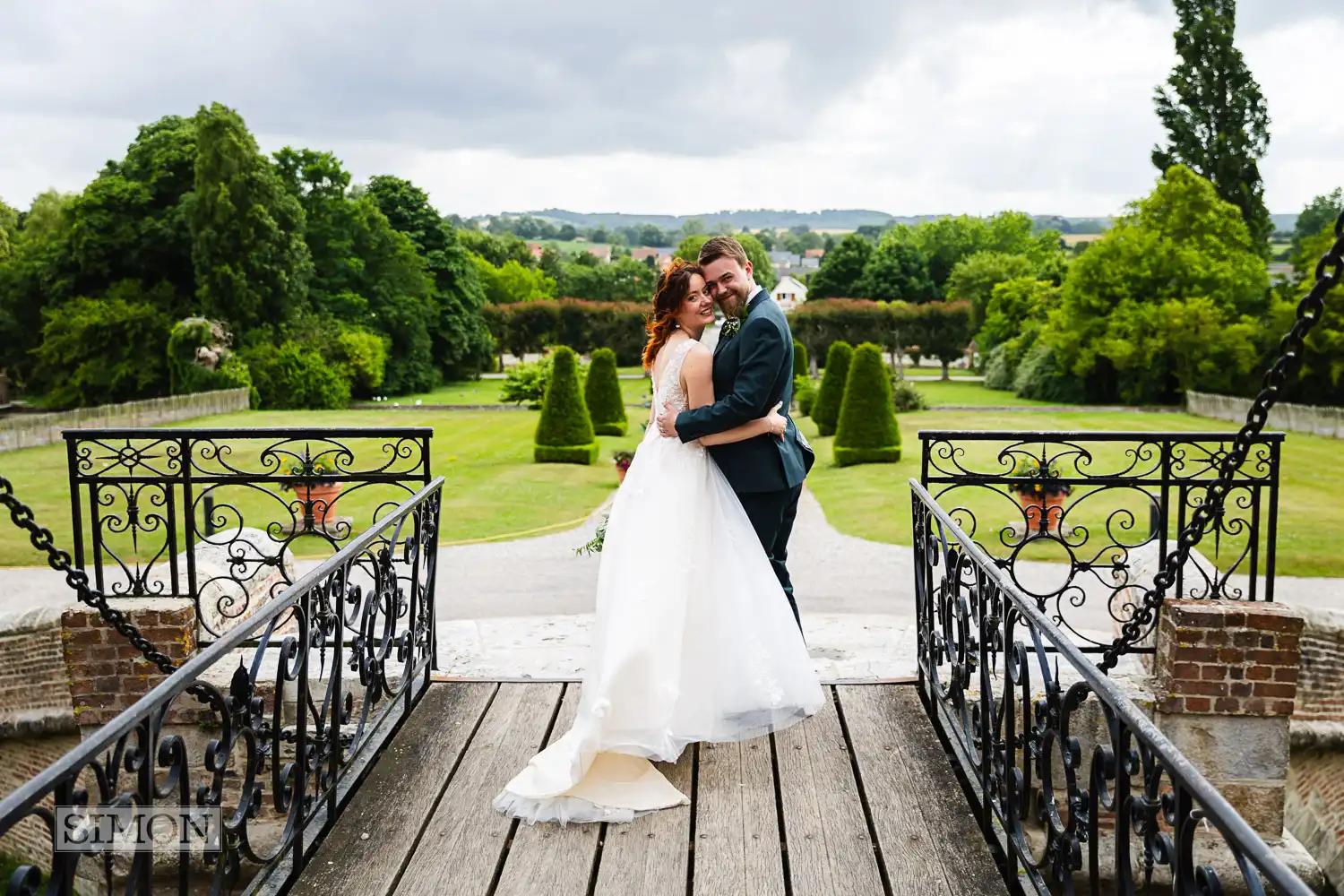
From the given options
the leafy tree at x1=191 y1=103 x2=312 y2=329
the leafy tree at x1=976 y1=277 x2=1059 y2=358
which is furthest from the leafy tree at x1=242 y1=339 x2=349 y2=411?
the leafy tree at x1=976 y1=277 x2=1059 y2=358

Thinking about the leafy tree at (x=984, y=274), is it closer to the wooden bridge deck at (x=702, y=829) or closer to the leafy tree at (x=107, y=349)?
the leafy tree at (x=107, y=349)

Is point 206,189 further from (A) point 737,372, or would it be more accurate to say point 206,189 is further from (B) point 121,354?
(A) point 737,372

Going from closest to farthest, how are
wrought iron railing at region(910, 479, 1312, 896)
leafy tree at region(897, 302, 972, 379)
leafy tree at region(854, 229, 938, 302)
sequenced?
wrought iron railing at region(910, 479, 1312, 896) → leafy tree at region(897, 302, 972, 379) → leafy tree at region(854, 229, 938, 302)

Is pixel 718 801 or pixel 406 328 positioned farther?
pixel 406 328

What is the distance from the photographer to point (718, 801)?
375cm

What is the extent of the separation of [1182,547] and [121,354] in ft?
127

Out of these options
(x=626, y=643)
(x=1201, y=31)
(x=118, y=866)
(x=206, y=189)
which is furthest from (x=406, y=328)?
(x=626, y=643)

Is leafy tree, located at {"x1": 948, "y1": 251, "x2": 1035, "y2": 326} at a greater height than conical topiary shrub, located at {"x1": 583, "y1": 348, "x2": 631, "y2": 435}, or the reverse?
leafy tree, located at {"x1": 948, "y1": 251, "x2": 1035, "y2": 326}

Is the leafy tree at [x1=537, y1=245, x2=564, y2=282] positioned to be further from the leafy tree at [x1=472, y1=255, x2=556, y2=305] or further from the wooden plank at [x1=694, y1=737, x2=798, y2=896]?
the wooden plank at [x1=694, y1=737, x2=798, y2=896]

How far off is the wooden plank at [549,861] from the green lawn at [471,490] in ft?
35.0

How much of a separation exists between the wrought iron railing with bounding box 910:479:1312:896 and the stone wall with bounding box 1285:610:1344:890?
2332 mm

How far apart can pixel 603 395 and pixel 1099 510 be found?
11.9 metres

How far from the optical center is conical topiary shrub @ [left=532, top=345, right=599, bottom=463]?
20.4 m

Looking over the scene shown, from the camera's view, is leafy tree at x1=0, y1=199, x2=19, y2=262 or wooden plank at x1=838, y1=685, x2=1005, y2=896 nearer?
wooden plank at x1=838, y1=685, x2=1005, y2=896
